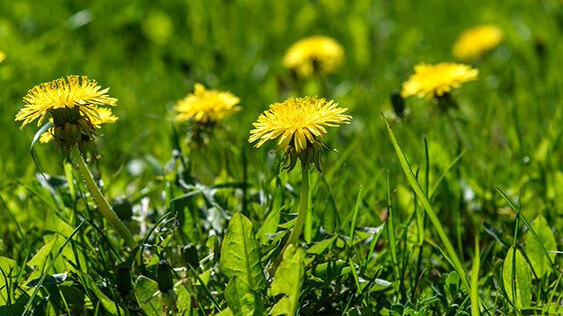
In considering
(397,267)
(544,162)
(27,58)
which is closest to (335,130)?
(544,162)

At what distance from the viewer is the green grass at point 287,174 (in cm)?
170

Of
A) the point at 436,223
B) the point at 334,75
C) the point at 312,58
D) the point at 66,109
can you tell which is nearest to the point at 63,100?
the point at 66,109

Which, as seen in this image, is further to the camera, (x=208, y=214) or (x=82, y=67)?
(x=82, y=67)

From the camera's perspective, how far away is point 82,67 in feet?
11.7

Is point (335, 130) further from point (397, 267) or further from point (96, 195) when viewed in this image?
point (96, 195)

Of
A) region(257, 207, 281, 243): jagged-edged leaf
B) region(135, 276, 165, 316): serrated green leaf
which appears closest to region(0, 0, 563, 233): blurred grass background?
region(257, 207, 281, 243): jagged-edged leaf

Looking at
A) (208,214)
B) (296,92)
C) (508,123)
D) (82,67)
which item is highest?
(82,67)

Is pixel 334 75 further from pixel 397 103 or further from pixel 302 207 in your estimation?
pixel 302 207

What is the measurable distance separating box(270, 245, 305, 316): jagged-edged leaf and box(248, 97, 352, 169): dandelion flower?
0.19 m

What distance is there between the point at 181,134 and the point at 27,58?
1174mm

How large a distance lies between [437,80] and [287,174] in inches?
32.3

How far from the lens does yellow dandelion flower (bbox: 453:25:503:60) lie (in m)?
3.96

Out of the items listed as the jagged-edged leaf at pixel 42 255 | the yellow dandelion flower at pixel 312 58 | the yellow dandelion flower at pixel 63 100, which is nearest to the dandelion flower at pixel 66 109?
the yellow dandelion flower at pixel 63 100

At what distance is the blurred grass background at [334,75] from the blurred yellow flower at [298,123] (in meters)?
0.60
